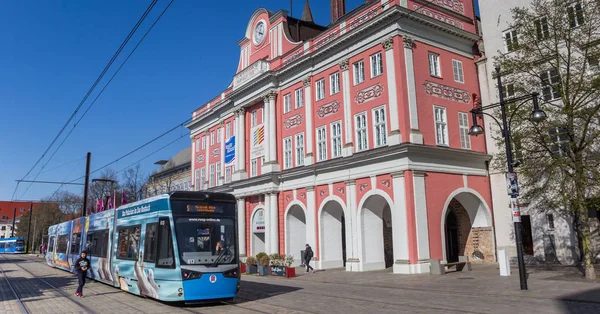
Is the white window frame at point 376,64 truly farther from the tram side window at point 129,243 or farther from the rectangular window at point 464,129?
the tram side window at point 129,243

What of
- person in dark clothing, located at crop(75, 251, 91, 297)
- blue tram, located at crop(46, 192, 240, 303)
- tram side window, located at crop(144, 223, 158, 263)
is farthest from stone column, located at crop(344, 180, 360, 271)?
tram side window, located at crop(144, 223, 158, 263)

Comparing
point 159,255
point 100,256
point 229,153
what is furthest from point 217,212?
point 229,153

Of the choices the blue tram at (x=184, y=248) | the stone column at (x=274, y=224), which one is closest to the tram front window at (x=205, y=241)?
the blue tram at (x=184, y=248)

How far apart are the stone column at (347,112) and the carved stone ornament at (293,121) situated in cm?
486

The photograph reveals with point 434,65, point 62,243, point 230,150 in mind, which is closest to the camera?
point 434,65

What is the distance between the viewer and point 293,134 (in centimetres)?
3241

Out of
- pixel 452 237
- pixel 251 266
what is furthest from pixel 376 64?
pixel 251 266

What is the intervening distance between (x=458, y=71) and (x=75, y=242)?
24368 mm

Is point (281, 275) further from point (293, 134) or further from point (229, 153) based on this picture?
point (229, 153)

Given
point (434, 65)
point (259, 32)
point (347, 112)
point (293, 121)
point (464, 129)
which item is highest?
point (259, 32)

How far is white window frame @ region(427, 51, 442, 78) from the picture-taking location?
26.3 metres

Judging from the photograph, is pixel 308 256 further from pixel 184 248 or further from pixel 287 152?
pixel 184 248

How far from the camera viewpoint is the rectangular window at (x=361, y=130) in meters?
26.5

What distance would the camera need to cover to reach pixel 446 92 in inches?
1050
